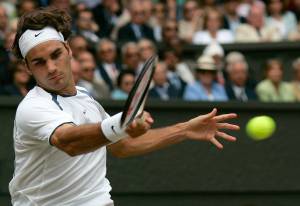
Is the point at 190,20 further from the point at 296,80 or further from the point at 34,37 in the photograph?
the point at 34,37

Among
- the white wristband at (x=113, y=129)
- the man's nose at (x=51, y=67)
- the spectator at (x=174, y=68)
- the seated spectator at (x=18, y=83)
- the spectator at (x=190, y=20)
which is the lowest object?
the spectator at (x=174, y=68)

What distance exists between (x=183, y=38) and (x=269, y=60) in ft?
4.30

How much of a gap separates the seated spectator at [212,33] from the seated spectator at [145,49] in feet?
3.68

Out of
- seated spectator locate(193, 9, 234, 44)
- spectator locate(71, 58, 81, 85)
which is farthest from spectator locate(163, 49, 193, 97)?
spectator locate(71, 58, 81, 85)

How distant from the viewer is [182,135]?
5238 millimetres

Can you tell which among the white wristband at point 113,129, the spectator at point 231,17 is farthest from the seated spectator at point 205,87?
the white wristband at point 113,129

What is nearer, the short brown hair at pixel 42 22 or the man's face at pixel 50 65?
the man's face at pixel 50 65

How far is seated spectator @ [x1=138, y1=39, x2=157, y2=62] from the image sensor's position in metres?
10.8

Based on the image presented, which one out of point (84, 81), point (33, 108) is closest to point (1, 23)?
point (84, 81)

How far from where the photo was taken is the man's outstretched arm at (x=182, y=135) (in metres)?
5.18

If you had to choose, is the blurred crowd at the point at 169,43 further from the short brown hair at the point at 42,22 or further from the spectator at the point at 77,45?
the short brown hair at the point at 42,22

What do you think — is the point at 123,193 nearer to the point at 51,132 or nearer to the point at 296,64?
the point at 296,64

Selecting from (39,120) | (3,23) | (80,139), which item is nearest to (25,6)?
(3,23)

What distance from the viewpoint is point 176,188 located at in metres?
9.09
